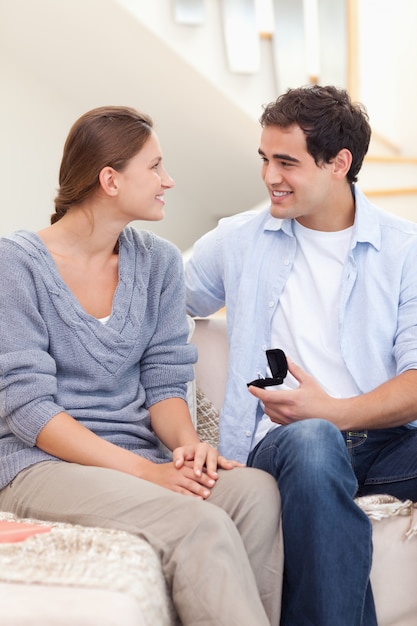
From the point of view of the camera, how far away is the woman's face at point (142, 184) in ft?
6.02

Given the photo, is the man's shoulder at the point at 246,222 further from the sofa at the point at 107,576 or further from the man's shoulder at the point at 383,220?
the sofa at the point at 107,576

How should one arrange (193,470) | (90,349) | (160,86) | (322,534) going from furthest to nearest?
(160,86) < (90,349) < (193,470) < (322,534)

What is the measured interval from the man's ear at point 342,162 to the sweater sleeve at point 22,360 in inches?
29.6

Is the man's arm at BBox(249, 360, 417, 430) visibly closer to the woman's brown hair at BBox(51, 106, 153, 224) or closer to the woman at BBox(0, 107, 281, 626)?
the woman at BBox(0, 107, 281, 626)

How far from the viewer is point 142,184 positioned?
1.85 metres

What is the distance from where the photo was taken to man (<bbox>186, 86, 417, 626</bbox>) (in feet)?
5.88

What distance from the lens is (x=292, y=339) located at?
1944 millimetres

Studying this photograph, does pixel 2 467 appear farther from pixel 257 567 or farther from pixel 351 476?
pixel 351 476

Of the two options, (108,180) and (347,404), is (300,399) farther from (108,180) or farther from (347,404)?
(108,180)

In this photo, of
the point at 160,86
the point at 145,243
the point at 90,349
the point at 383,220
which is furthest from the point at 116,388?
the point at 160,86

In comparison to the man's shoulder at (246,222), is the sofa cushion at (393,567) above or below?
below

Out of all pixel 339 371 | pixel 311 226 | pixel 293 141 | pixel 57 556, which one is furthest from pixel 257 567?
pixel 293 141

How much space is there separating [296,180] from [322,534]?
80 cm

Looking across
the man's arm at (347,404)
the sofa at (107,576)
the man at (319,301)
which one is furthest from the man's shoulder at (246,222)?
the sofa at (107,576)
